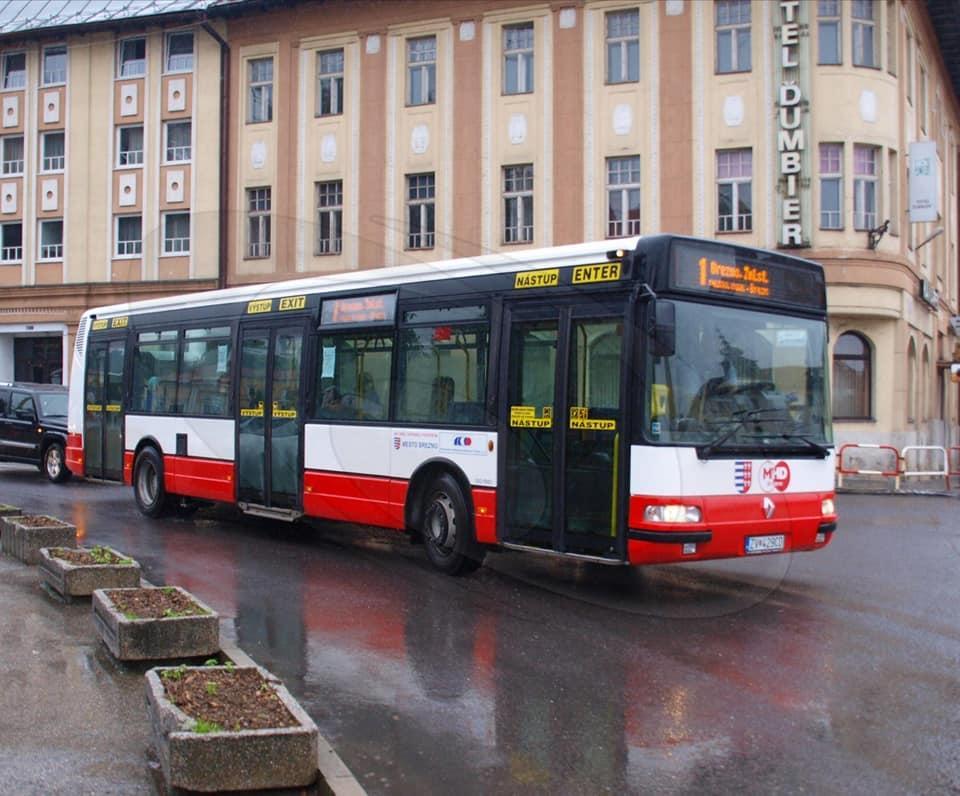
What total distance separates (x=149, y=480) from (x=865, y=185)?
1908 centimetres

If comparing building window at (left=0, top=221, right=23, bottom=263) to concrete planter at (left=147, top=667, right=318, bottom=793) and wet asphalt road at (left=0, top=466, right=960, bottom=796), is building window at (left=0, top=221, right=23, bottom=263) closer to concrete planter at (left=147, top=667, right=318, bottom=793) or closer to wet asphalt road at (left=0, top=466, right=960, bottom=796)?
wet asphalt road at (left=0, top=466, right=960, bottom=796)

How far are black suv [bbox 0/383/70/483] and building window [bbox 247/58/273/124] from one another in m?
12.5

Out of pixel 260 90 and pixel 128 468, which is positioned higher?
pixel 260 90

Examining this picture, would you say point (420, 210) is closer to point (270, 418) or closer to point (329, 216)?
point (329, 216)

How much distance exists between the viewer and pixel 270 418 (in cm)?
1293

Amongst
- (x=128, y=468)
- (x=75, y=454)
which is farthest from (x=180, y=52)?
(x=128, y=468)

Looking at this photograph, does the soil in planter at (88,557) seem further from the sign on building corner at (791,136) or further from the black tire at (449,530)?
the sign on building corner at (791,136)

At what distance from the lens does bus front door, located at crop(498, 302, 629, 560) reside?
29.3 feet

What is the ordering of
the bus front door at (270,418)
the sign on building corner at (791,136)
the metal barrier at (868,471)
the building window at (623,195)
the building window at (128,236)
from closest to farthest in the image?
1. the bus front door at (270,418)
2. the metal barrier at (868,471)
3. the sign on building corner at (791,136)
4. the building window at (623,195)
5. the building window at (128,236)

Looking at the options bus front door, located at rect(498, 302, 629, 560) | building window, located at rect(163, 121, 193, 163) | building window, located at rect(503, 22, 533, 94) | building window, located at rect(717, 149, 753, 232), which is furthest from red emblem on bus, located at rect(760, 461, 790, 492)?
building window, located at rect(163, 121, 193, 163)

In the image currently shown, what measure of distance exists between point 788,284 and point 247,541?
693 cm

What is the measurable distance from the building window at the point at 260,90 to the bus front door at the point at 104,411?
1731 cm

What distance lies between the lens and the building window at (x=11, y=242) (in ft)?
119

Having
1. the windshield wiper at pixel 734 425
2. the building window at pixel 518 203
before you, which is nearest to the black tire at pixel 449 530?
the windshield wiper at pixel 734 425
